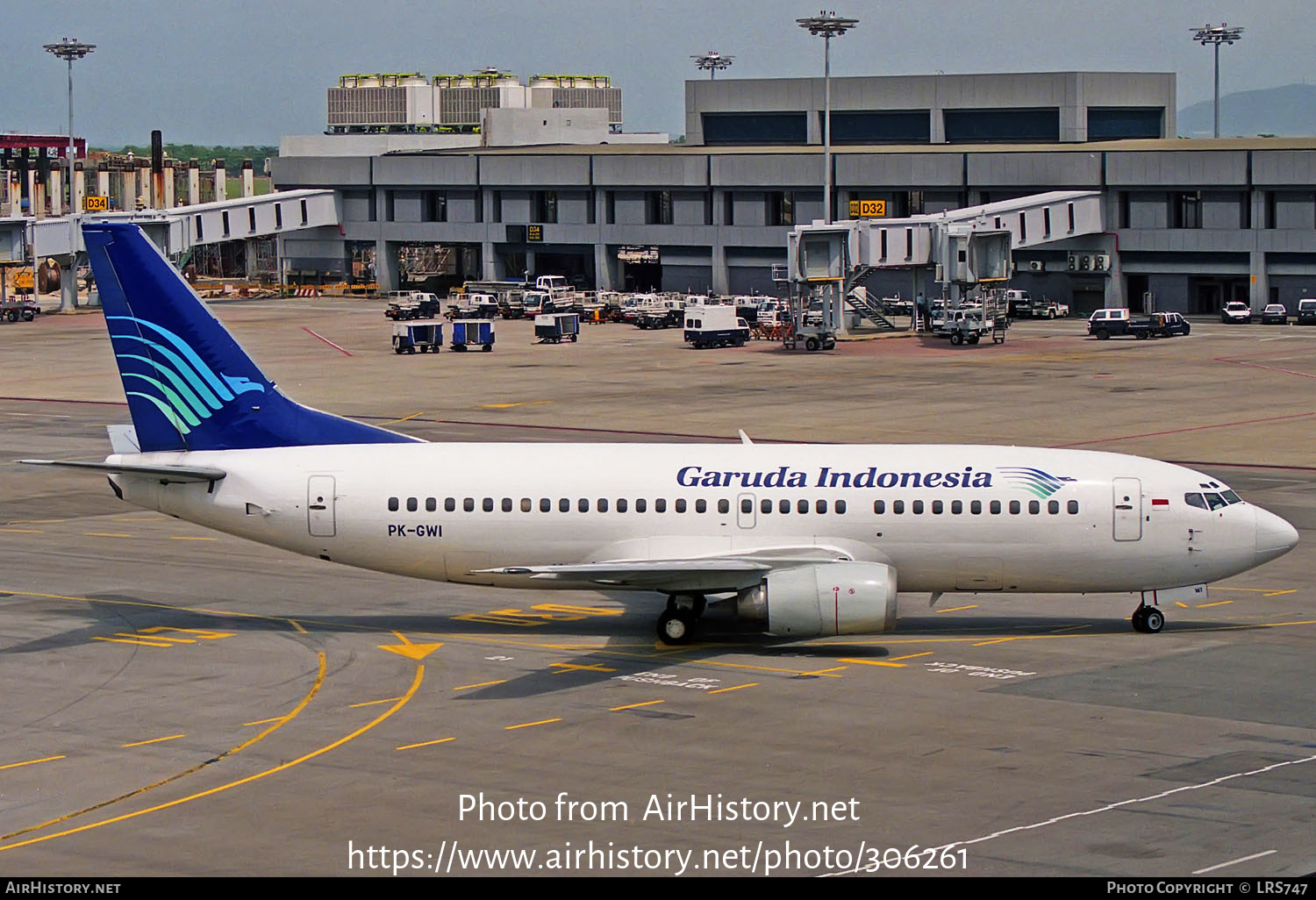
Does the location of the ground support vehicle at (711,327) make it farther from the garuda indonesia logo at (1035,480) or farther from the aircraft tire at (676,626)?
the aircraft tire at (676,626)

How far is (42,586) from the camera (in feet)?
158

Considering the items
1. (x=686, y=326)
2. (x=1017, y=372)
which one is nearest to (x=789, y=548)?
(x=1017, y=372)

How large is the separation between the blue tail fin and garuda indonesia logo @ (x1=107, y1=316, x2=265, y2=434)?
0.02 metres

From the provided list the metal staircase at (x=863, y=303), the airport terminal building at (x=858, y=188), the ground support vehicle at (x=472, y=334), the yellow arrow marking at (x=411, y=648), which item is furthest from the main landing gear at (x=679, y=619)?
the airport terminal building at (x=858, y=188)

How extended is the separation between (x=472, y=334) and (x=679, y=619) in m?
93.4

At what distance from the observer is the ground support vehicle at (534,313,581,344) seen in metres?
136

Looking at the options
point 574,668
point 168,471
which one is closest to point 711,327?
point 168,471

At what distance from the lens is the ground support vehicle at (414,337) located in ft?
425

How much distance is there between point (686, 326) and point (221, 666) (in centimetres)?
9431

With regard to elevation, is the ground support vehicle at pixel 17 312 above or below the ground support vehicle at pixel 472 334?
above

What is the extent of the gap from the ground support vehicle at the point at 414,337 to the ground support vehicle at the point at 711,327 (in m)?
18.5

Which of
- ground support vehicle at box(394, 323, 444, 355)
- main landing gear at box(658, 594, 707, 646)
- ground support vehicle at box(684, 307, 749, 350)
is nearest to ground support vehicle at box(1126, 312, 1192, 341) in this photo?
ground support vehicle at box(684, 307, 749, 350)

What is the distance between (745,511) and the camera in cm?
4116

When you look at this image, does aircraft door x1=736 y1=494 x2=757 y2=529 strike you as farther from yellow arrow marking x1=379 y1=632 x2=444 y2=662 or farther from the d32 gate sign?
the d32 gate sign
